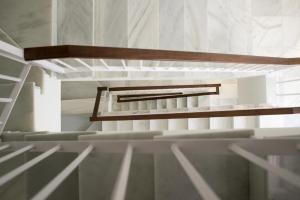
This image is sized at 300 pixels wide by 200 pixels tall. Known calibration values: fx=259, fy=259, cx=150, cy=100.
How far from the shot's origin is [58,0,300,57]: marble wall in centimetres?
363

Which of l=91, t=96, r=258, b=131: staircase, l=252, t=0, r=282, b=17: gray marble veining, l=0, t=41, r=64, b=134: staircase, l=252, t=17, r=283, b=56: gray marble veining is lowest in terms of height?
l=91, t=96, r=258, b=131: staircase

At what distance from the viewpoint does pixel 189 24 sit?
388 cm

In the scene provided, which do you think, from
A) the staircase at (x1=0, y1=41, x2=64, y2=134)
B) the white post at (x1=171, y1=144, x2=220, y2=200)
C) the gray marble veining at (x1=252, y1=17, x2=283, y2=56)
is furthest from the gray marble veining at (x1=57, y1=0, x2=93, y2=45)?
the white post at (x1=171, y1=144, x2=220, y2=200)

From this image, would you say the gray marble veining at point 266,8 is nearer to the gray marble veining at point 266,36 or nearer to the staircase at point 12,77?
the gray marble veining at point 266,36

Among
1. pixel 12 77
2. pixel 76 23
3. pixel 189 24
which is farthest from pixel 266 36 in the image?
pixel 12 77

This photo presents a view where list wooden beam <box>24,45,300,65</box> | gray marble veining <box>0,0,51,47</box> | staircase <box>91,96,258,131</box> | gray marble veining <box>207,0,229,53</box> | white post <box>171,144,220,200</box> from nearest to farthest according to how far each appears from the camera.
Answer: white post <box>171,144,220,200</box> → wooden beam <box>24,45,300,65</box> → gray marble veining <box>0,0,51,47</box> → gray marble veining <box>207,0,229,53</box> → staircase <box>91,96,258,131</box>

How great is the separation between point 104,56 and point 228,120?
3.56 meters

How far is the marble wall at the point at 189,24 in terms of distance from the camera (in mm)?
3635

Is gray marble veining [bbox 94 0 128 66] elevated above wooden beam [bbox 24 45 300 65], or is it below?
above

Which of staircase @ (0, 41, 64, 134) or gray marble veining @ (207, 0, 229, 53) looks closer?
staircase @ (0, 41, 64, 134)

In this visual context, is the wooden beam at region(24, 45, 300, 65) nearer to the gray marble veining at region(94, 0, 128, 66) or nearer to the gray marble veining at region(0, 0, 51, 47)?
the gray marble veining at region(0, 0, 51, 47)

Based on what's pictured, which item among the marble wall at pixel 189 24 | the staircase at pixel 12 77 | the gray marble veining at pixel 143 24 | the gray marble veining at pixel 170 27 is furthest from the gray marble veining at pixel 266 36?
the staircase at pixel 12 77

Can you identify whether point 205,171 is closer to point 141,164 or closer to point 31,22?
point 141,164

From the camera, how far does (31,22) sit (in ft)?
11.3
